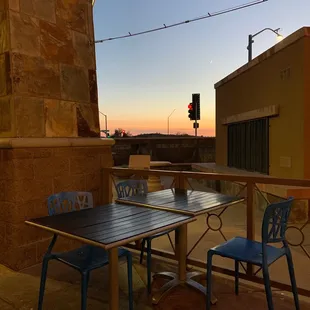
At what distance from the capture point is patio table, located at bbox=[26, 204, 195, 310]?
1.58 m

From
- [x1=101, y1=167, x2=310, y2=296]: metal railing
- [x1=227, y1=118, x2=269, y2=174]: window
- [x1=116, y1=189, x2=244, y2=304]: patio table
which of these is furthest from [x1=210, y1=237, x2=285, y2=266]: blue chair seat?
[x1=227, y1=118, x2=269, y2=174]: window

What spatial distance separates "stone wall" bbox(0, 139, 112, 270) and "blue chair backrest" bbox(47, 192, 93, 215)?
632 mm

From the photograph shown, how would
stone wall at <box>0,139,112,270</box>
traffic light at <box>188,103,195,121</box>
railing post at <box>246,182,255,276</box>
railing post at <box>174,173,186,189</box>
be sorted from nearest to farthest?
railing post at <box>246,182,255,276</box>
stone wall at <box>0,139,112,270</box>
railing post at <box>174,173,186,189</box>
traffic light at <box>188,103,195,121</box>

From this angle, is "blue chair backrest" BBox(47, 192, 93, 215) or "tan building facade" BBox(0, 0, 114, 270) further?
"tan building facade" BBox(0, 0, 114, 270)

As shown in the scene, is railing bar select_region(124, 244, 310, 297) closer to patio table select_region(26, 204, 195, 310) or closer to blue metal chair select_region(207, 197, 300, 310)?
blue metal chair select_region(207, 197, 300, 310)

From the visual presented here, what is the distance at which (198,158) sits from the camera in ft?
45.7

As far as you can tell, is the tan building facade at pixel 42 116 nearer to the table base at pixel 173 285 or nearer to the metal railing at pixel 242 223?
the metal railing at pixel 242 223

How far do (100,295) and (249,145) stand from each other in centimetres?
637

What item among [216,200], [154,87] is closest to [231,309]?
[216,200]

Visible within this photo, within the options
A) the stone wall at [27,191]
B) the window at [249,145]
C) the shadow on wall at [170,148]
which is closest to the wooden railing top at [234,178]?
the stone wall at [27,191]

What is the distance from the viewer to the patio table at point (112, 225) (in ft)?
5.20

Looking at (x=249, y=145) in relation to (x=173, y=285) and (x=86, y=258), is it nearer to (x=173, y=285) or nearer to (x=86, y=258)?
(x=173, y=285)

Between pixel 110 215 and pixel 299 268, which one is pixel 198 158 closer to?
pixel 299 268

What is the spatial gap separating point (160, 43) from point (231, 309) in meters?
10.4
